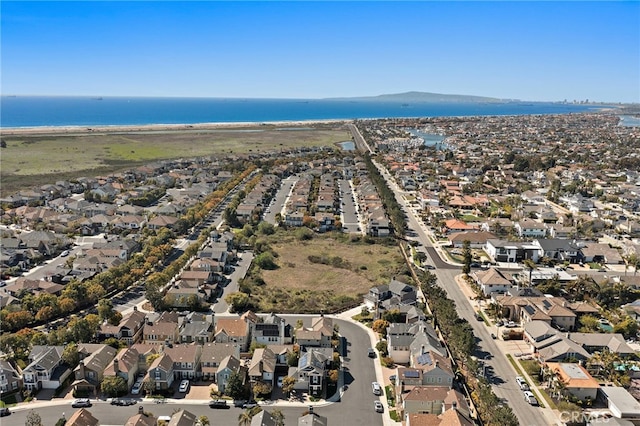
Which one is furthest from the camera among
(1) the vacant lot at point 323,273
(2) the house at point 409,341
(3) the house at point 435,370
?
(1) the vacant lot at point 323,273

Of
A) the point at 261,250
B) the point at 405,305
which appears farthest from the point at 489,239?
the point at 261,250

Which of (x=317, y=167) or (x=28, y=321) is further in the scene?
(x=317, y=167)

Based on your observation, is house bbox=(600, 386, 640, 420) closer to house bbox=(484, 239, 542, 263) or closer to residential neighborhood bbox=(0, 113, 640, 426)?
residential neighborhood bbox=(0, 113, 640, 426)

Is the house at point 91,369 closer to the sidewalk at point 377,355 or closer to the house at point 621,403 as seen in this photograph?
the sidewalk at point 377,355

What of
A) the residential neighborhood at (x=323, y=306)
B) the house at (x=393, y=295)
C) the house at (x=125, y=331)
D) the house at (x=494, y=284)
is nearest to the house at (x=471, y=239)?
the residential neighborhood at (x=323, y=306)

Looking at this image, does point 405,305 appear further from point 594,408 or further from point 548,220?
point 548,220

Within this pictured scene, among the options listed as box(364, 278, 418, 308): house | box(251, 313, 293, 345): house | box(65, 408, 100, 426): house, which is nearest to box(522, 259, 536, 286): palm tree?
box(364, 278, 418, 308): house
